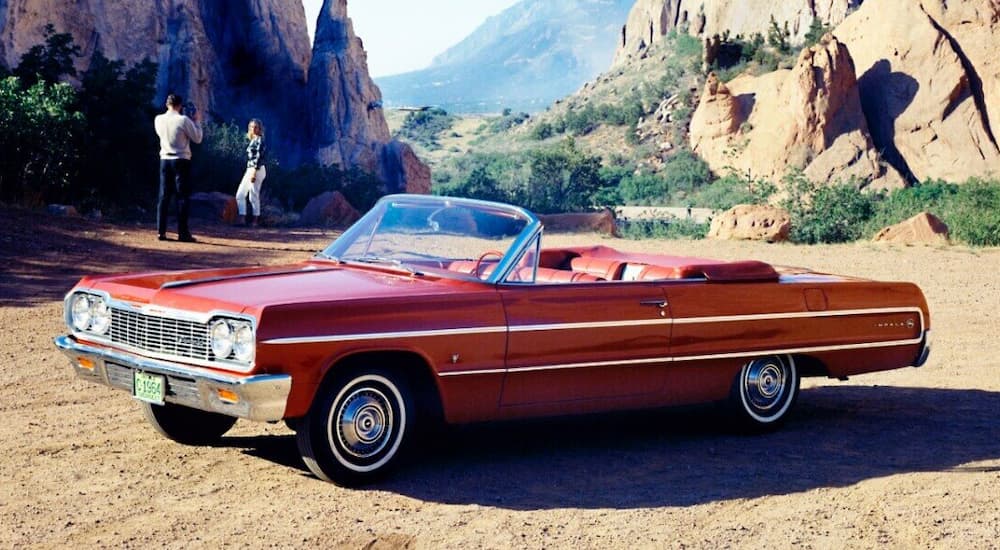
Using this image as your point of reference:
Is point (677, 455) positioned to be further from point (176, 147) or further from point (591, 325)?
point (176, 147)

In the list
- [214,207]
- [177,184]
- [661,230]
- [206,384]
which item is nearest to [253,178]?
[214,207]

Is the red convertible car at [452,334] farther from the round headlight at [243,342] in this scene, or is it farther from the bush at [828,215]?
the bush at [828,215]

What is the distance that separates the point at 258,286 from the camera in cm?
739

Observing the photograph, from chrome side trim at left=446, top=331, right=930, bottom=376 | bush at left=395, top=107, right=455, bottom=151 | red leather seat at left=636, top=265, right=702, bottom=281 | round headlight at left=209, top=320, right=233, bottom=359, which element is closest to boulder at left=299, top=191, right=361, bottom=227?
chrome side trim at left=446, top=331, right=930, bottom=376

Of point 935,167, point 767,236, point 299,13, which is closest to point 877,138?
point 935,167

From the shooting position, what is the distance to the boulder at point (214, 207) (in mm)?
23594

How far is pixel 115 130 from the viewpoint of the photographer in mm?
23906

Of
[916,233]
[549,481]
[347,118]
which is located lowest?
[549,481]

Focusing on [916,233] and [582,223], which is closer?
[916,233]

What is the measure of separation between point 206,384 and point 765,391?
355 centimetres

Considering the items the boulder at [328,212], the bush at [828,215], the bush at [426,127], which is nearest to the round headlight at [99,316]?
the boulder at [328,212]

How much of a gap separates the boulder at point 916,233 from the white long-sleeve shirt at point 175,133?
1212cm

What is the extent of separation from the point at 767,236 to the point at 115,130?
10981 millimetres

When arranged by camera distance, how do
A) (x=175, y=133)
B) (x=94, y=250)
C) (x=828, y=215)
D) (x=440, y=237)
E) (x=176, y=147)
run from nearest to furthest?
1. (x=440, y=237)
2. (x=94, y=250)
3. (x=175, y=133)
4. (x=176, y=147)
5. (x=828, y=215)
